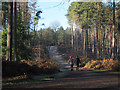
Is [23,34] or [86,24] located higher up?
[86,24]

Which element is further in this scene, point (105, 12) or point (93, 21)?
point (105, 12)

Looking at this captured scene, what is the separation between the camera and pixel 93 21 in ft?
136

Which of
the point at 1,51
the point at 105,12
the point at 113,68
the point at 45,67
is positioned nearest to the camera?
the point at 45,67

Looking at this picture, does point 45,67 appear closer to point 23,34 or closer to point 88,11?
point 23,34

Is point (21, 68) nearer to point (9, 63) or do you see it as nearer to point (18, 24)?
point (9, 63)

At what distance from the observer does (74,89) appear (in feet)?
24.9

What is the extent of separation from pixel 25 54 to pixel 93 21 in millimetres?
25337

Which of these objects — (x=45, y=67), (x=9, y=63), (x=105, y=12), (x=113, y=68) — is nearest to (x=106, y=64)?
(x=113, y=68)

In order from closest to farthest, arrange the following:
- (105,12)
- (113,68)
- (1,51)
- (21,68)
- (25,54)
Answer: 1. (21,68)
2. (113,68)
3. (1,51)
4. (25,54)
5. (105,12)

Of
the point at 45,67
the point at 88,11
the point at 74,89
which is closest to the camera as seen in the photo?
the point at 74,89

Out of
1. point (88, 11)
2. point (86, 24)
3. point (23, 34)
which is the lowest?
point (23, 34)

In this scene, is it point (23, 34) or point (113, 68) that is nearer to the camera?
point (113, 68)

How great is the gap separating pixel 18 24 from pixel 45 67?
325 inches

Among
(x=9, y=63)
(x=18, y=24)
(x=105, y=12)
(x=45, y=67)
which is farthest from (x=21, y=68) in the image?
(x=105, y=12)
